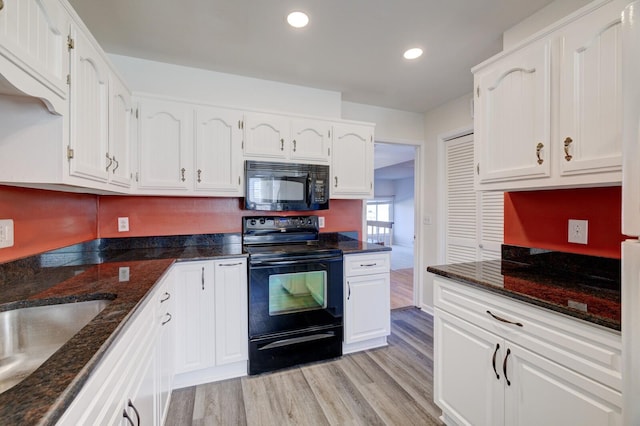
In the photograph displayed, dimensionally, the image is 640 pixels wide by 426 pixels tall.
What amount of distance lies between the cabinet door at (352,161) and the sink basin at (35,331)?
2036mm

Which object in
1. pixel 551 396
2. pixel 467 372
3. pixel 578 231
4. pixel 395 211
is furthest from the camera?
pixel 395 211

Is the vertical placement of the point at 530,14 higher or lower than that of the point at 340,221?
higher

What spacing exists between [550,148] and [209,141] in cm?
231

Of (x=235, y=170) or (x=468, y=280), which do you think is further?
(x=235, y=170)

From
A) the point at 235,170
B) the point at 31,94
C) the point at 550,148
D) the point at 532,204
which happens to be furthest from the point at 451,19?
the point at 31,94

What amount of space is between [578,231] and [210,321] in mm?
2427

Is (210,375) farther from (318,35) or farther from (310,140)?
(318,35)

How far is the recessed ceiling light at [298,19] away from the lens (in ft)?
5.83

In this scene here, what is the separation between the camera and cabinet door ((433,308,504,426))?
1287mm

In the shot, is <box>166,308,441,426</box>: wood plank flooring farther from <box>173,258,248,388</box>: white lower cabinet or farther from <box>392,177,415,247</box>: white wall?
<box>392,177,415,247</box>: white wall

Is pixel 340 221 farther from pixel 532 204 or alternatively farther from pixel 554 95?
pixel 554 95

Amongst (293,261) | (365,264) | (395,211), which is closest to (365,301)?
(365,264)

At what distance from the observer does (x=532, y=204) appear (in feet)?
5.86

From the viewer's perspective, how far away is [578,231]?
5.04 ft
